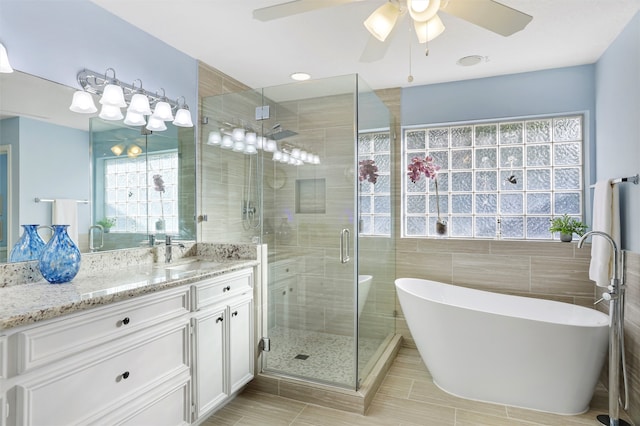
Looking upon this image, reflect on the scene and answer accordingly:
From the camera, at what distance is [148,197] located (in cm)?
259

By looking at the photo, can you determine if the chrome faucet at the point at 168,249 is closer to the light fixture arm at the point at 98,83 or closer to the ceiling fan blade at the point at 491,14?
the light fixture arm at the point at 98,83

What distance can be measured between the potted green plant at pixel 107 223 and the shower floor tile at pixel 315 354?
137 cm

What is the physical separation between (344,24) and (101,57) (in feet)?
4.98

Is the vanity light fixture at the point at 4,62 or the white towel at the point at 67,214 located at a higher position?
the vanity light fixture at the point at 4,62

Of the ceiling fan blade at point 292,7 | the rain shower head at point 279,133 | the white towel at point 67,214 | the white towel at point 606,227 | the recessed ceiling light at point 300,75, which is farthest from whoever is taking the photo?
the recessed ceiling light at point 300,75

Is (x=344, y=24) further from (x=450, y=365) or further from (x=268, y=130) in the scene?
(x=450, y=365)

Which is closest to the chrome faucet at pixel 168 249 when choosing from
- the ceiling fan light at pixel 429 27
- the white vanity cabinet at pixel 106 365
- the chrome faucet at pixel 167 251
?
the chrome faucet at pixel 167 251

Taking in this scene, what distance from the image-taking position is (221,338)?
2.33 meters

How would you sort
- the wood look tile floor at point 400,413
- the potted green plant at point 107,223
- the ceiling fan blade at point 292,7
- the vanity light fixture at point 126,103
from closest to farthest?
the ceiling fan blade at point 292,7 → the vanity light fixture at point 126,103 → the potted green plant at point 107,223 → the wood look tile floor at point 400,413

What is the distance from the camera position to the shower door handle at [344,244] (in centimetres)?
266

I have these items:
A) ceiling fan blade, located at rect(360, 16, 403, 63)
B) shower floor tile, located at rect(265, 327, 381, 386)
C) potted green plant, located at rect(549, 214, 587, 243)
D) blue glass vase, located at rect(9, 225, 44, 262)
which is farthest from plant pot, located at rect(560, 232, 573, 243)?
blue glass vase, located at rect(9, 225, 44, 262)

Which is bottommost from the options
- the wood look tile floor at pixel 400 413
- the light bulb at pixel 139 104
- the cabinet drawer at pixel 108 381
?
the wood look tile floor at pixel 400 413

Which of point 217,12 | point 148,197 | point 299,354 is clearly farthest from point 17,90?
point 299,354

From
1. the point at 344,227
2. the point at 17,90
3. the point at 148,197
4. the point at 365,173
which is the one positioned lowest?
the point at 344,227
